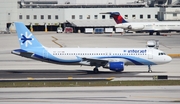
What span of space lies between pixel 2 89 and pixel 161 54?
1956cm

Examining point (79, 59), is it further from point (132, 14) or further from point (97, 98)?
point (132, 14)

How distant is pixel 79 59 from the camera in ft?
179

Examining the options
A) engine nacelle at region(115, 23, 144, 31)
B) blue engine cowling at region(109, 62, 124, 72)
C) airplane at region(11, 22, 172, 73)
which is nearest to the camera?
blue engine cowling at region(109, 62, 124, 72)

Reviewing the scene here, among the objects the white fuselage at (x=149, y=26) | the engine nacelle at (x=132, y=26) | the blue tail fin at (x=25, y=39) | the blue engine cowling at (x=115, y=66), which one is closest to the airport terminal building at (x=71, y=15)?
the white fuselage at (x=149, y=26)

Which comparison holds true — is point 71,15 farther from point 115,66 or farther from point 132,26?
point 115,66

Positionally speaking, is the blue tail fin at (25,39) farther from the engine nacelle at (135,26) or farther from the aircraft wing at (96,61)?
the engine nacelle at (135,26)

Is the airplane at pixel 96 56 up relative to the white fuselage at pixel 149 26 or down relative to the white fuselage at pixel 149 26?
up

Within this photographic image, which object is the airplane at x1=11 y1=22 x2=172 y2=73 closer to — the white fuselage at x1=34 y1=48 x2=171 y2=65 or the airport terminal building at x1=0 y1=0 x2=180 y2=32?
the white fuselage at x1=34 y1=48 x2=171 y2=65

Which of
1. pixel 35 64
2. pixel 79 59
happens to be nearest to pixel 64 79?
pixel 79 59

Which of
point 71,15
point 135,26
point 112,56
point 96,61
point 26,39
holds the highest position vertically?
point 26,39

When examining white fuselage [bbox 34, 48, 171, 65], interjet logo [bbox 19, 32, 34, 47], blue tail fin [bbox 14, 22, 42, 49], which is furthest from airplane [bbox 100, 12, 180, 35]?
interjet logo [bbox 19, 32, 34, 47]

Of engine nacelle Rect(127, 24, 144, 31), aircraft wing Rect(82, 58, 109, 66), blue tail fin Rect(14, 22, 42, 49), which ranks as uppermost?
blue tail fin Rect(14, 22, 42, 49)

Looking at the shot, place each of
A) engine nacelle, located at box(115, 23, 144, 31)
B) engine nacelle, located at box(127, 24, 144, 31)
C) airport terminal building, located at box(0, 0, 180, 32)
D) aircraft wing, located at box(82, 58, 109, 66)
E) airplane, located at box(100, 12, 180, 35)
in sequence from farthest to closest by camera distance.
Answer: airport terminal building, located at box(0, 0, 180, 32) → airplane, located at box(100, 12, 180, 35) → engine nacelle, located at box(127, 24, 144, 31) → engine nacelle, located at box(115, 23, 144, 31) → aircraft wing, located at box(82, 58, 109, 66)

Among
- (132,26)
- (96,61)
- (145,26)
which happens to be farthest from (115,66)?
(145,26)
